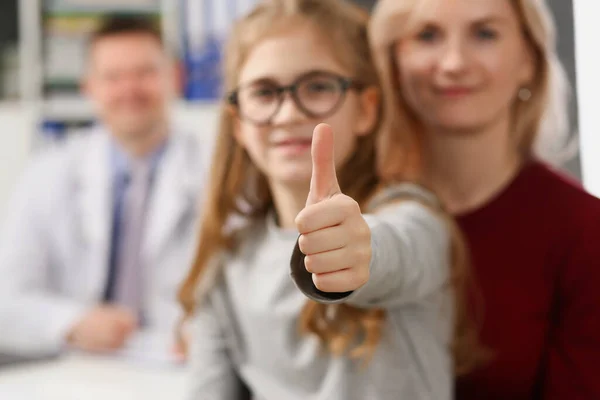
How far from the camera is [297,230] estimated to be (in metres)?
0.51

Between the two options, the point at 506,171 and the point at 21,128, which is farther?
the point at 21,128

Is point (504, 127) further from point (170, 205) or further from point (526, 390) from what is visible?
point (170, 205)

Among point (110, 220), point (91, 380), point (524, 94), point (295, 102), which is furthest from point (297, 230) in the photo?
point (110, 220)

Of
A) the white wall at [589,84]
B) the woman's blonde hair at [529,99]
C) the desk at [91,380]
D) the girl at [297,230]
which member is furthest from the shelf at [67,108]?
the white wall at [589,84]

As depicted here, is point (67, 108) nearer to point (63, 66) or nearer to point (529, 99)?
point (63, 66)

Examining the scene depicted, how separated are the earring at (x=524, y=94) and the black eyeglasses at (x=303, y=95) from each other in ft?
0.51

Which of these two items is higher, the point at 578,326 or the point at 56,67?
the point at 56,67

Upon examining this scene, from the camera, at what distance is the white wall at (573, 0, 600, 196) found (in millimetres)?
468

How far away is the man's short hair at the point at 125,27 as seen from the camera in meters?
0.97

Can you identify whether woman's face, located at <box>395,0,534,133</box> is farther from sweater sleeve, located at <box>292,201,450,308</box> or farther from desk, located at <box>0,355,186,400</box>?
desk, located at <box>0,355,186,400</box>

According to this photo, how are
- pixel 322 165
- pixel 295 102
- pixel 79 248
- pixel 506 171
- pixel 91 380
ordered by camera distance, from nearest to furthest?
1. pixel 322 165
2. pixel 295 102
3. pixel 506 171
4. pixel 91 380
5. pixel 79 248

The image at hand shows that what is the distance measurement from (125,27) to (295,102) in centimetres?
62

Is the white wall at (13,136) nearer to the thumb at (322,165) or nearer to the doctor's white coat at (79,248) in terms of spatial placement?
the doctor's white coat at (79,248)

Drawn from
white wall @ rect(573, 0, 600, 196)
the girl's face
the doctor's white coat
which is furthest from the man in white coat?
white wall @ rect(573, 0, 600, 196)
